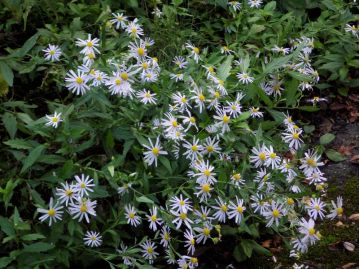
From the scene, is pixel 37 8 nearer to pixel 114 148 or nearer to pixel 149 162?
pixel 114 148

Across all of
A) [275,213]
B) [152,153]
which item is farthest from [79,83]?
[275,213]

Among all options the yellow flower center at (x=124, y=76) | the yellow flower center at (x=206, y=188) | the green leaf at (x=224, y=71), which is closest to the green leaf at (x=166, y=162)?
the yellow flower center at (x=206, y=188)

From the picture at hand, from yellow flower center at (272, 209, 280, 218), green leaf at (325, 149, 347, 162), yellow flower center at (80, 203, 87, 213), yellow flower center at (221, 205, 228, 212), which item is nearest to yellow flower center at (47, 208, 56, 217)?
yellow flower center at (80, 203, 87, 213)

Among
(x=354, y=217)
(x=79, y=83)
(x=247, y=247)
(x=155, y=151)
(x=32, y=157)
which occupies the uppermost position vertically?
(x=79, y=83)

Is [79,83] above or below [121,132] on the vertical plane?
above

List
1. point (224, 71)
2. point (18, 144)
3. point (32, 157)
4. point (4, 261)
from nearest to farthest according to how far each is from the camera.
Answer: point (4, 261) < point (32, 157) < point (18, 144) < point (224, 71)

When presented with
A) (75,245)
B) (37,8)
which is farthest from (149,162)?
(37,8)

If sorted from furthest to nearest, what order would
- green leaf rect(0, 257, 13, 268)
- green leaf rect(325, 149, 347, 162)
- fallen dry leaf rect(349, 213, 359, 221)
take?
green leaf rect(325, 149, 347, 162) → fallen dry leaf rect(349, 213, 359, 221) → green leaf rect(0, 257, 13, 268)

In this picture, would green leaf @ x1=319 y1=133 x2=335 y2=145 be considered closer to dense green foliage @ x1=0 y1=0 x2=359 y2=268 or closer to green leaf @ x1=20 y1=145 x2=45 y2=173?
dense green foliage @ x1=0 y1=0 x2=359 y2=268

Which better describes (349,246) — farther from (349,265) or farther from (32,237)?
(32,237)
